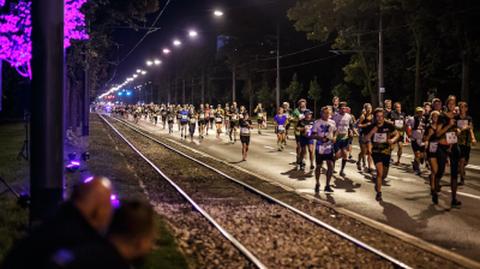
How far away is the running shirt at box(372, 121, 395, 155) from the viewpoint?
40.7 feet

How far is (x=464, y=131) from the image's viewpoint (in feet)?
45.0

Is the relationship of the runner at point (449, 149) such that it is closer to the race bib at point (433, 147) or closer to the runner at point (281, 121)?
the race bib at point (433, 147)

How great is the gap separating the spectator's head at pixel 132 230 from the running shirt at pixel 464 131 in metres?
11.8

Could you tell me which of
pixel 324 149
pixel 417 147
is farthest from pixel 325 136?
pixel 417 147

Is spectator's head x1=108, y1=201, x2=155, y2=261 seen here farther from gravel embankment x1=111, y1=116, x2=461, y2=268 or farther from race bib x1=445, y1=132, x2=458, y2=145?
race bib x1=445, y1=132, x2=458, y2=145

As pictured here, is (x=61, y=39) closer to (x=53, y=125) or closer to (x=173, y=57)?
(x=53, y=125)

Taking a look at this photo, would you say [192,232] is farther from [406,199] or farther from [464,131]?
[464,131]

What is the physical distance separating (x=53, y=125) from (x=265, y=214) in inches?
190

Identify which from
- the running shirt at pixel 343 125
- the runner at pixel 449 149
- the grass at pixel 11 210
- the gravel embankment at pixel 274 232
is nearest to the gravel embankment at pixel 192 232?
the gravel embankment at pixel 274 232

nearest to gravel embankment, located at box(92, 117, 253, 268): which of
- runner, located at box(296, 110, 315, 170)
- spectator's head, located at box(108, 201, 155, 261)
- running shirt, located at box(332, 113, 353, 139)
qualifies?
runner, located at box(296, 110, 315, 170)

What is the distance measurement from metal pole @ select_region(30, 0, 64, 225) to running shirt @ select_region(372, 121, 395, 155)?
686 cm

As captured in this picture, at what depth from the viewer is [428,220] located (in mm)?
10641

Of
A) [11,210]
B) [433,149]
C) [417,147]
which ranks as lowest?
[11,210]

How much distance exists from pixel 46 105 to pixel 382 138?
7.11m
